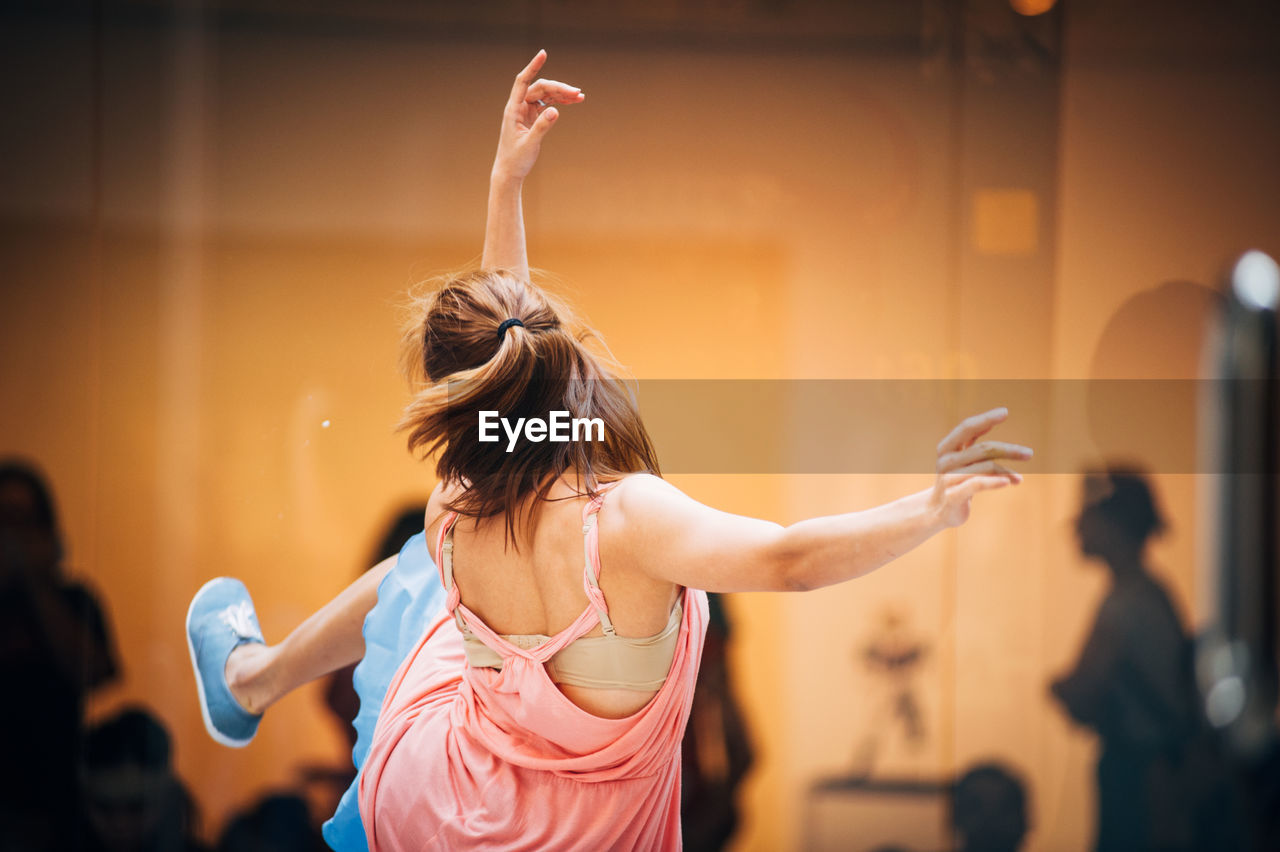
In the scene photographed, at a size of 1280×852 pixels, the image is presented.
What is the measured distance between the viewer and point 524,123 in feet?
5.47

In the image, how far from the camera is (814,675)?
5.92ft

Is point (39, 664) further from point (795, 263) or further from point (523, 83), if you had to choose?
point (795, 263)

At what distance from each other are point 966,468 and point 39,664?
6.84 feet

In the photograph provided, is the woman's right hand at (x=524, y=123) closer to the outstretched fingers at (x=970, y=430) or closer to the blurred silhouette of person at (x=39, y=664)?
the outstretched fingers at (x=970, y=430)

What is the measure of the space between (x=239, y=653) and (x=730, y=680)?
1009 mm

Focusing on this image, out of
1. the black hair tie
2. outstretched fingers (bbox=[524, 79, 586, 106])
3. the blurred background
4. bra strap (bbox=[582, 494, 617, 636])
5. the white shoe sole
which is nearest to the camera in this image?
bra strap (bbox=[582, 494, 617, 636])

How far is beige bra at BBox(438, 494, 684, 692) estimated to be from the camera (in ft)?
4.06

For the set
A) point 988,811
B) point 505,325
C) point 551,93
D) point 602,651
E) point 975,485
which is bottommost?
point 988,811

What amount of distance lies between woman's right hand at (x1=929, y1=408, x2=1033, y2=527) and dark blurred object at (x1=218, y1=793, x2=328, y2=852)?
158 cm

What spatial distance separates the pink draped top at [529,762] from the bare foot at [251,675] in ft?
1.47

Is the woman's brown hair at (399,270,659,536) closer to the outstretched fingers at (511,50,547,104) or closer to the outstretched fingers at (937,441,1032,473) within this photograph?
the outstretched fingers at (511,50,547,104)

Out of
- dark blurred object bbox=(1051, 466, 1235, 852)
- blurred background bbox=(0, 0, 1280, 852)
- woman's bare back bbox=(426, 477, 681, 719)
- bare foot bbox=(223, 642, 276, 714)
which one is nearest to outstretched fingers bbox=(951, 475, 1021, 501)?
woman's bare back bbox=(426, 477, 681, 719)

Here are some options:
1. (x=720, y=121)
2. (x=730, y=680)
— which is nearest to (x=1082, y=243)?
(x=720, y=121)

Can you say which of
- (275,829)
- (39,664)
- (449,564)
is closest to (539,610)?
(449,564)
